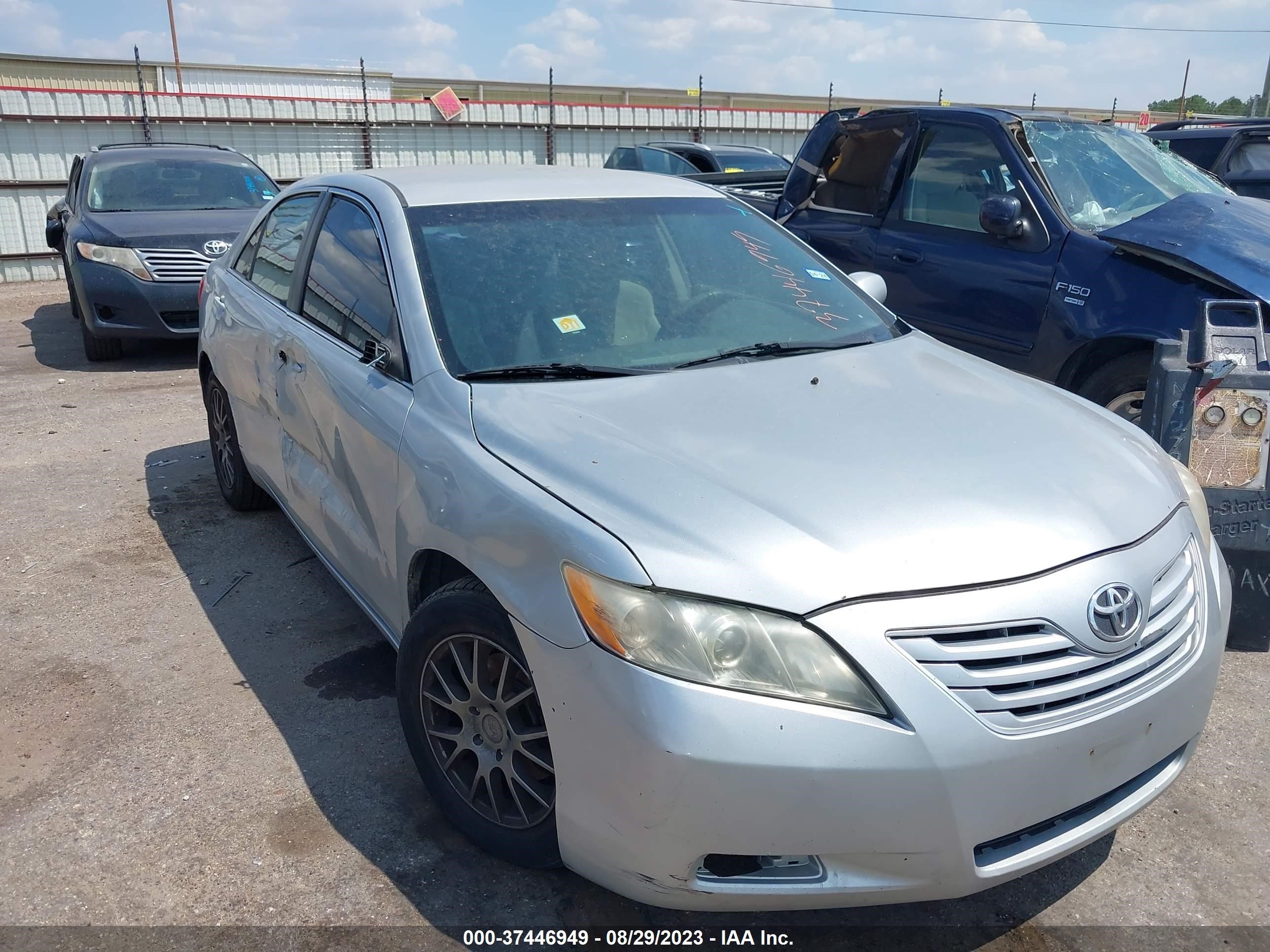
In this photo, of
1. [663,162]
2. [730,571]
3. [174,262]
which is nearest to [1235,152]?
[663,162]

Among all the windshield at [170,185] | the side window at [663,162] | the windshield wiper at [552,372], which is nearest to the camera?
the windshield wiper at [552,372]

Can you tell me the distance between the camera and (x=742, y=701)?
6.41 ft

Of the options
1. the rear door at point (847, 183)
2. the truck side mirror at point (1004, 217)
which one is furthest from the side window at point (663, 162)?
the truck side mirror at point (1004, 217)

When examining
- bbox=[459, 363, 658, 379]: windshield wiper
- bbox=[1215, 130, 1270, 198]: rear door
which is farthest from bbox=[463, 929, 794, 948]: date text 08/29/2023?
bbox=[1215, 130, 1270, 198]: rear door

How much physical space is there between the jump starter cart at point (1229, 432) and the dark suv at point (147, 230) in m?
6.63

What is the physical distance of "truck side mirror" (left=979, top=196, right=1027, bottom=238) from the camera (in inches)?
198

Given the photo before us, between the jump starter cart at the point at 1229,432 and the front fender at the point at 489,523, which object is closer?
the front fender at the point at 489,523

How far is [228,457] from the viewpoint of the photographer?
205 inches

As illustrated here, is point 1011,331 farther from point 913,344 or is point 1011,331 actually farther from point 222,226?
point 222,226

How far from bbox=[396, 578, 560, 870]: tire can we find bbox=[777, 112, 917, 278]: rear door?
4080 millimetres

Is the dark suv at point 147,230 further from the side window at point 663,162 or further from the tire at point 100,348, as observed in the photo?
the side window at point 663,162

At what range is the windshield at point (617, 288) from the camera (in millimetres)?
3029

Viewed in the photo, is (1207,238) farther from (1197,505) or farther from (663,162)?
(663,162)

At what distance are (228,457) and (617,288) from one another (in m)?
2.81
